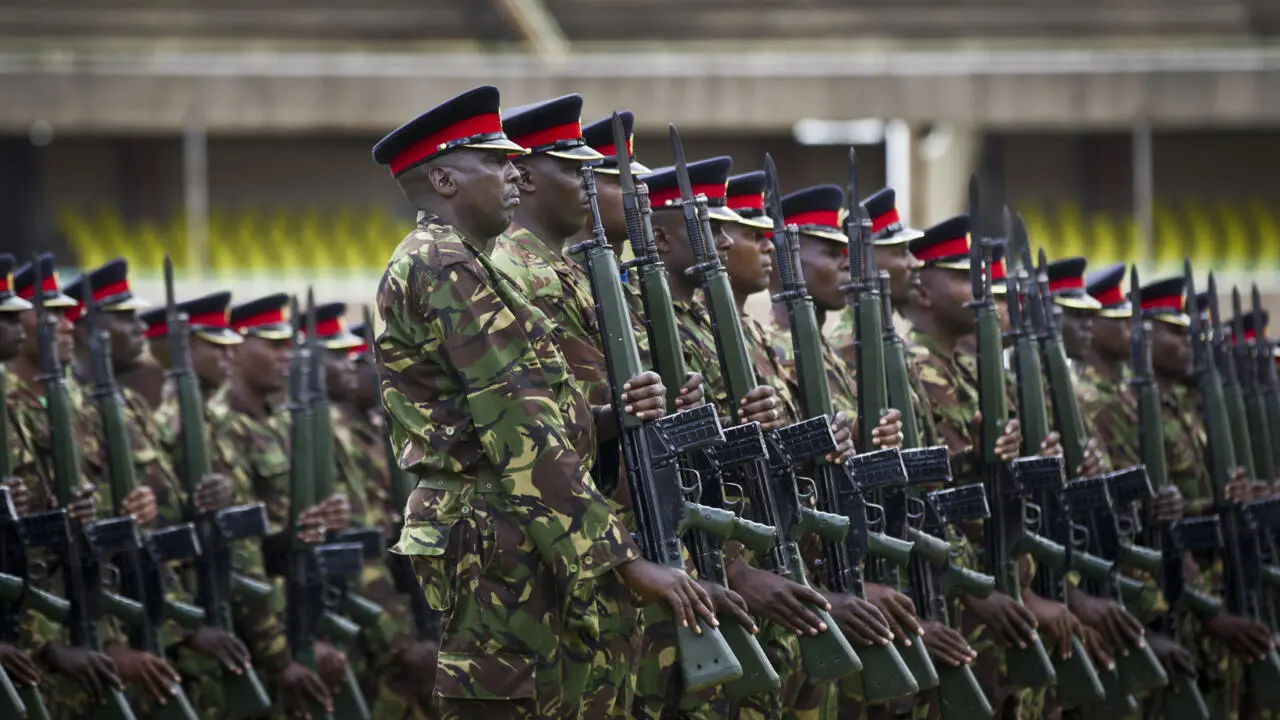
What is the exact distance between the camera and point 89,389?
26.3 ft

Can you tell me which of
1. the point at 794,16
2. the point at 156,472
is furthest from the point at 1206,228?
the point at 156,472

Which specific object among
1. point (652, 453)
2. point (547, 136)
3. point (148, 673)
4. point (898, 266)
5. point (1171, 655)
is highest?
point (547, 136)

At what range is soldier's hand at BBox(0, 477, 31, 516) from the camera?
6.53 m

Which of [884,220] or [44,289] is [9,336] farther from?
[884,220]

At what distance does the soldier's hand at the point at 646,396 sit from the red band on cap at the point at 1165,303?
205 inches

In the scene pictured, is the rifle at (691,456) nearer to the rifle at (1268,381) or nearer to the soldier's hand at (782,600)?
the soldier's hand at (782,600)

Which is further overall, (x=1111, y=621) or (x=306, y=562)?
(x=306, y=562)

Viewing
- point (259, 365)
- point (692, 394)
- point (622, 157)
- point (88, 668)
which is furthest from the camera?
point (259, 365)

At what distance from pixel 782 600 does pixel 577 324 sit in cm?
89

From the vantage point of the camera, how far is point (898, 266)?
7336 mm

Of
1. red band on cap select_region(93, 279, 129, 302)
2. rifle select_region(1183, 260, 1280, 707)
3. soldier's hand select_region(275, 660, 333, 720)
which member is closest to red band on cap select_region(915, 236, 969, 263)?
rifle select_region(1183, 260, 1280, 707)

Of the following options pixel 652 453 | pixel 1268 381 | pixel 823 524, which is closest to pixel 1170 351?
pixel 1268 381

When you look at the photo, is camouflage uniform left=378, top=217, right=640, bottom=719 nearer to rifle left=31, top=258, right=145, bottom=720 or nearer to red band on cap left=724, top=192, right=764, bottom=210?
red band on cap left=724, top=192, right=764, bottom=210

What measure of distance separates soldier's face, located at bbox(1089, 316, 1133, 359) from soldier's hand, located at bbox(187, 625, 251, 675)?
13.4ft
